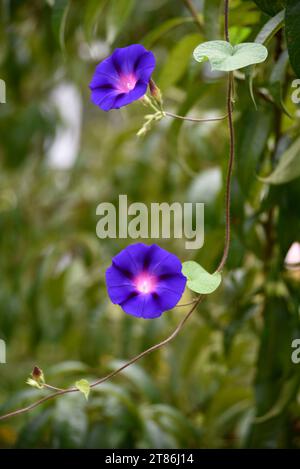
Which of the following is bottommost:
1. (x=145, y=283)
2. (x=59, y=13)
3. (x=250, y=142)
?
(x=145, y=283)

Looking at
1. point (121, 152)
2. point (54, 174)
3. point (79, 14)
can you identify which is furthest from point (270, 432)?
point (54, 174)

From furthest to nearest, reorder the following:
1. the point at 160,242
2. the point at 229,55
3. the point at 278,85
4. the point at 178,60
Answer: the point at 160,242 → the point at 178,60 → the point at 278,85 → the point at 229,55

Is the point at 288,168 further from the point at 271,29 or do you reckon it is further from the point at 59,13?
the point at 59,13

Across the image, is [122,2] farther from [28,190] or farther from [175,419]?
[28,190]

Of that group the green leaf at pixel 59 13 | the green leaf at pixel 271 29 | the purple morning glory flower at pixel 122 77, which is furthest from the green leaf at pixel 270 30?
the green leaf at pixel 59 13

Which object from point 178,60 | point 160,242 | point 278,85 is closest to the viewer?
point 278,85

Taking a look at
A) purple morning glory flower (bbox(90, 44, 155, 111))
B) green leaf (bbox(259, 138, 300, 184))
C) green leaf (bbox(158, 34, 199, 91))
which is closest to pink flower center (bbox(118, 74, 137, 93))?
purple morning glory flower (bbox(90, 44, 155, 111))

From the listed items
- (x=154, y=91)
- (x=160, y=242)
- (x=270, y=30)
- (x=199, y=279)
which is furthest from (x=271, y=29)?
(x=160, y=242)

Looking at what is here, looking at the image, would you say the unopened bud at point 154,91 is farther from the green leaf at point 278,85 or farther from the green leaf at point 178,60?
the green leaf at point 178,60
